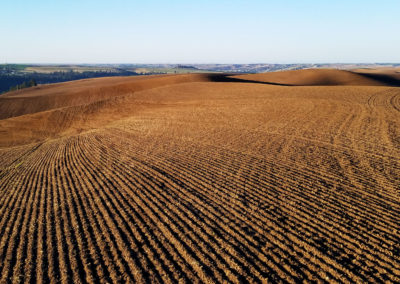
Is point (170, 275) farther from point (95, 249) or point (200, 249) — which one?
point (95, 249)

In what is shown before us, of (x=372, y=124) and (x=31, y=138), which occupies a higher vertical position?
(x=372, y=124)

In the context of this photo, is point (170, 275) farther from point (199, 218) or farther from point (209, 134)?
point (209, 134)

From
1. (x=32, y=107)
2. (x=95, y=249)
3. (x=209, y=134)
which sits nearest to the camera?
(x=95, y=249)

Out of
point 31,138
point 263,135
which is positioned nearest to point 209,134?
point 263,135

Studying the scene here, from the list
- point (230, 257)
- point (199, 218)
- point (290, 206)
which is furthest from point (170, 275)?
point (290, 206)

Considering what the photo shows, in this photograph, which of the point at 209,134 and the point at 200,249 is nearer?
the point at 200,249

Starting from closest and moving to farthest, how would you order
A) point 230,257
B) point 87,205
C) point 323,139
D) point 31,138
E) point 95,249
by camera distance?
1. point 230,257
2. point 95,249
3. point 87,205
4. point 323,139
5. point 31,138
